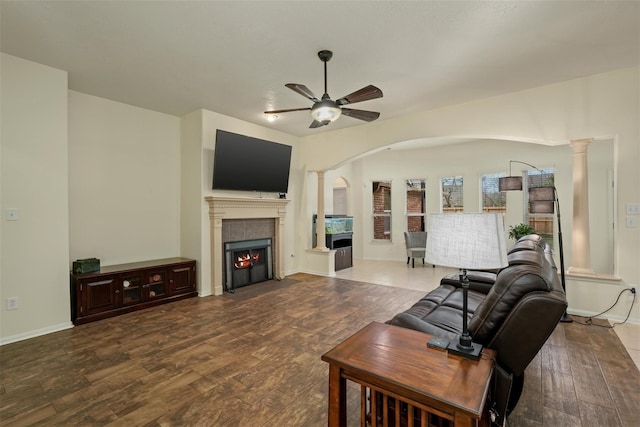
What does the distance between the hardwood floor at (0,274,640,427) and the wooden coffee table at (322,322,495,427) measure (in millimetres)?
643

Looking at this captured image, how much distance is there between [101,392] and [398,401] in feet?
7.05

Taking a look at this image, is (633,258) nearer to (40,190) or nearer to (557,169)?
(557,169)

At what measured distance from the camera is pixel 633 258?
3.42 m

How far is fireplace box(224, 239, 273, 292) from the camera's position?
4968 millimetres

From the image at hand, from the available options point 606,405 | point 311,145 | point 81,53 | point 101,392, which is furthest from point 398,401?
point 311,145

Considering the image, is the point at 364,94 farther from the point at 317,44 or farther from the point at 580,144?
the point at 580,144

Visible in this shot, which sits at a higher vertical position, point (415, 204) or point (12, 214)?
point (415, 204)

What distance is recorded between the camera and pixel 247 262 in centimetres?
526

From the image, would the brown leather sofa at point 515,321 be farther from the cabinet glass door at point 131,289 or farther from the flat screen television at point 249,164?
the flat screen television at point 249,164

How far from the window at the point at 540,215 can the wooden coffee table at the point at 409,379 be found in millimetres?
6359

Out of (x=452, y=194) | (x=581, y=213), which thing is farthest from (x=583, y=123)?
(x=452, y=194)

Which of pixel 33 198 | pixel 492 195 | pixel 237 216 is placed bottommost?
pixel 237 216

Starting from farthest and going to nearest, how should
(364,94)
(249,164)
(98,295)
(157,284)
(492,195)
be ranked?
1. (492,195)
2. (249,164)
3. (157,284)
4. (98,295)
5. (364,94)

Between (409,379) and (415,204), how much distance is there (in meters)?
7.24
